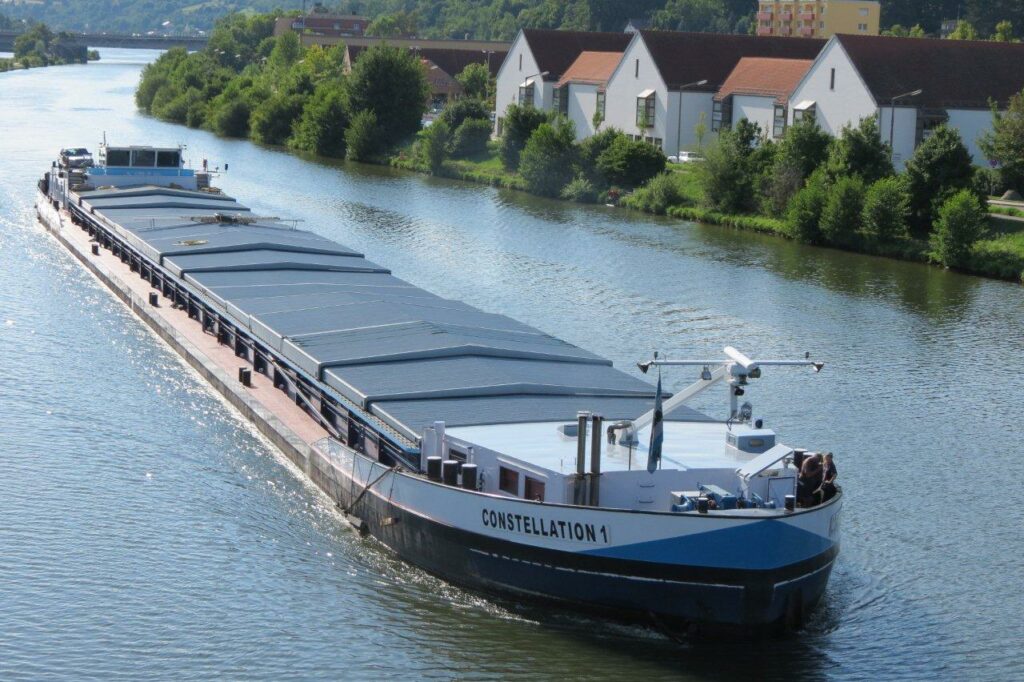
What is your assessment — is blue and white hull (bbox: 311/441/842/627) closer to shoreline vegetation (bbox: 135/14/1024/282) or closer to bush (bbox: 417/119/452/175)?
shoreline vegetation (bbox: 135/14/1024/282)

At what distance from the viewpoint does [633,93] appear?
65500 mm

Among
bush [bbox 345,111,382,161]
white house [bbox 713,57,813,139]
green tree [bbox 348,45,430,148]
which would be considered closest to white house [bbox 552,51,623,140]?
white house [bbox 713,57,813,139]

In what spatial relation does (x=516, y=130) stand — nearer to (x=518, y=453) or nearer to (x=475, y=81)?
(x=475, y=81)

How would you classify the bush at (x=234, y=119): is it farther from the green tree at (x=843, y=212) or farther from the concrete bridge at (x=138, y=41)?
the concrete bridge at (x=138, y=41)

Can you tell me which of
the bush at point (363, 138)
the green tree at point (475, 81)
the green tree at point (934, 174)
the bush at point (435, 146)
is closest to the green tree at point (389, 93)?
the bush at point (363, 138)

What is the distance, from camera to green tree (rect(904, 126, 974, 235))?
44.7 meters

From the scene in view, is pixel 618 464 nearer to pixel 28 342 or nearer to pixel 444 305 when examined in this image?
pixel 444 305

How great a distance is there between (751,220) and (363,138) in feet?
90.6

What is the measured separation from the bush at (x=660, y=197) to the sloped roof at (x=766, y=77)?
7545 mm

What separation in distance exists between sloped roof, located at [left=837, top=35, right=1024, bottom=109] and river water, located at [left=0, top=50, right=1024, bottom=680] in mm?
15330

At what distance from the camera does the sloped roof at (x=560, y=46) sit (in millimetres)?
73938

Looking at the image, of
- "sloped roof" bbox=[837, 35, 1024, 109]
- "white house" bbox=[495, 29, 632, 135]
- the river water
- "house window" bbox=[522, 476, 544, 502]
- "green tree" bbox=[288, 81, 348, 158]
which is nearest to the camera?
the river water

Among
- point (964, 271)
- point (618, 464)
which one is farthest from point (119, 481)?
point (964, 271)

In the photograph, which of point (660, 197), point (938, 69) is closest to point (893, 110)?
point (938, 69)
